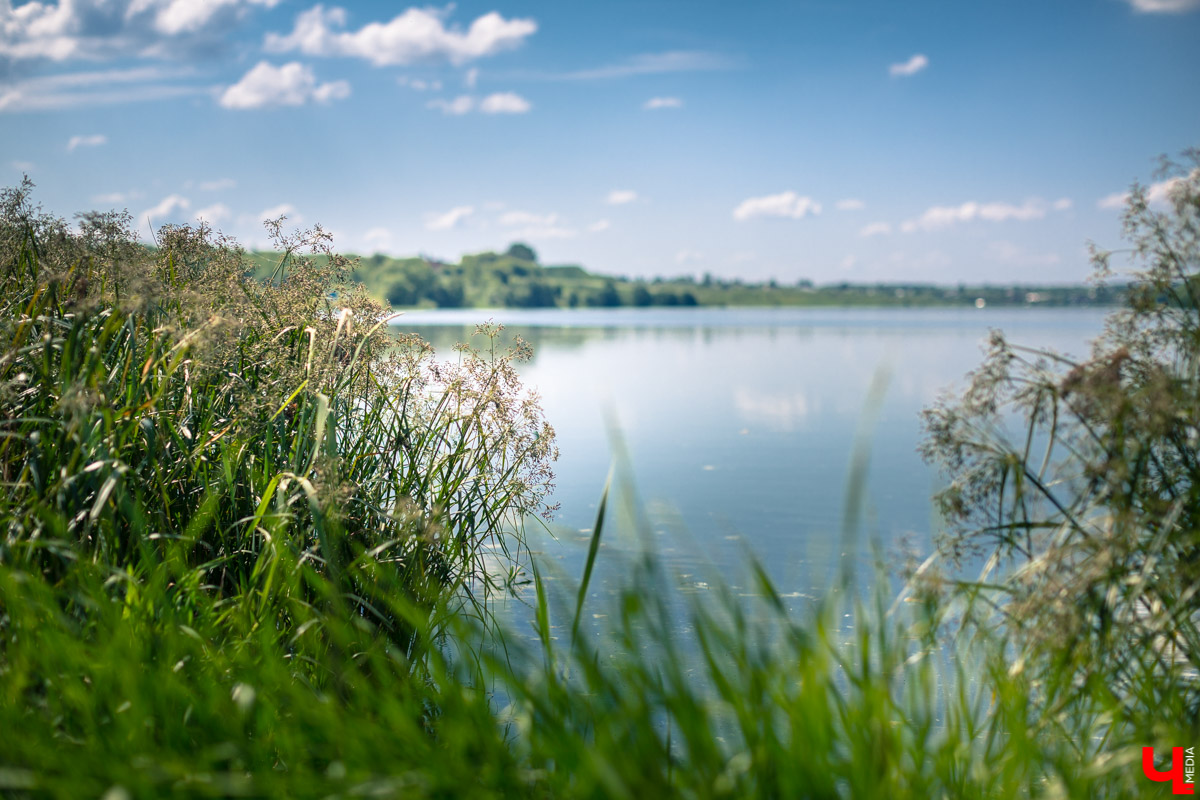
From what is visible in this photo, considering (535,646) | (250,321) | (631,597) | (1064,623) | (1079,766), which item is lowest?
(535,646)

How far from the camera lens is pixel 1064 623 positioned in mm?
2352

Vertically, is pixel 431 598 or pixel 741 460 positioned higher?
pixel 431 598

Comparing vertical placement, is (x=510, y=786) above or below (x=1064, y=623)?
below

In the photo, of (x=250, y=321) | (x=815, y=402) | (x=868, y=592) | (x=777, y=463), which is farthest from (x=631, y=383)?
(x=250, y=321)

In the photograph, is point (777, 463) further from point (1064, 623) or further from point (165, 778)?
point (165, 778)

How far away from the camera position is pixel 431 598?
3.89m

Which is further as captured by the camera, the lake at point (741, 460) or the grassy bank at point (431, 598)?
the lake at point (741, 460)

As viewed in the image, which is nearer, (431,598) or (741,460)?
(431,598)

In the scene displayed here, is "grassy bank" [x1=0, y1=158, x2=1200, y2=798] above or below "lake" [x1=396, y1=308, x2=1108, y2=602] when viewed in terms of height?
above

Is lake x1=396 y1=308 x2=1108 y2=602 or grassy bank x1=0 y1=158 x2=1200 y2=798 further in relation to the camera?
lake x1=396 y1=308 x2=1108 y2=602

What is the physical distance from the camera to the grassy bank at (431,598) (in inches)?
79.7

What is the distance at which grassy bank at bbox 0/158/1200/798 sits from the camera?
2023 mm

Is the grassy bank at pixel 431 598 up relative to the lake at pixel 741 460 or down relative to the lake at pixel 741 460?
up

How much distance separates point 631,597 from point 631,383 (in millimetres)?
19473
